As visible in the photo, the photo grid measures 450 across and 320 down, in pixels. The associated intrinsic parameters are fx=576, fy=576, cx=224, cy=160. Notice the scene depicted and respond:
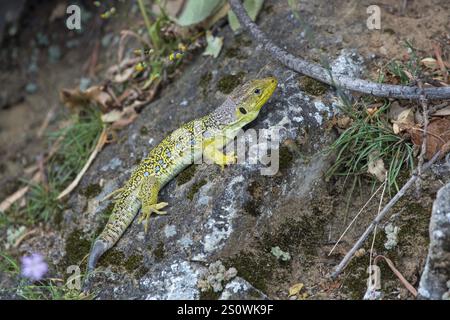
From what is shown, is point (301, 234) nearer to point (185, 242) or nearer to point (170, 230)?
point (185, 242)

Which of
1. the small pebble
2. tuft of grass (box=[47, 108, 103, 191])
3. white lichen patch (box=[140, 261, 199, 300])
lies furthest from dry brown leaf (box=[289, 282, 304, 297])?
the small pebble

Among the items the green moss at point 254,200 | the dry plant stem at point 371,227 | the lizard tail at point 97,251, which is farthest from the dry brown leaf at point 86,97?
the dry plant stem at point 371,227

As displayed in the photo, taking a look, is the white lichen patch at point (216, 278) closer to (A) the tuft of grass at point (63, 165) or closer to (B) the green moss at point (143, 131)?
(B) the green moss at point (143, 131)

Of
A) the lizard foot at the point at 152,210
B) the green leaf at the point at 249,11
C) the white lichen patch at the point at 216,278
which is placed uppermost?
the green leaf at the point at 249,11

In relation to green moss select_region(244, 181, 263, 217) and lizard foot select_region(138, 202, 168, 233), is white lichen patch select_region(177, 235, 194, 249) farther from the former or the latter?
green moss select_region(244, 181, 263, 217)

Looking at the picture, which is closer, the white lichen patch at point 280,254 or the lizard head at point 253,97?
the white lichen patch at point 280,254
